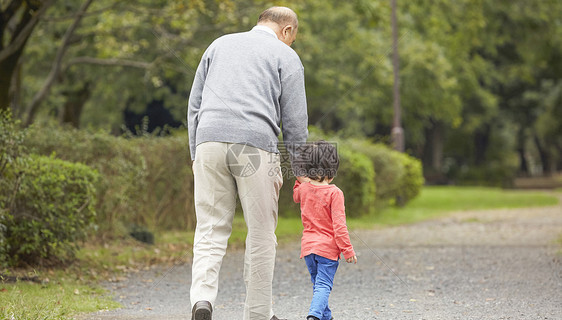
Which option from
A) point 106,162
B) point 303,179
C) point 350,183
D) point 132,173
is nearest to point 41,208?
point 106,162

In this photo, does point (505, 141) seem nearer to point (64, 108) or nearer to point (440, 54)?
point (440, 54)

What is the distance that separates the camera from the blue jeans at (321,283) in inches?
175

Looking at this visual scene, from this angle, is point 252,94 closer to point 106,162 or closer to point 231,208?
point 231,208

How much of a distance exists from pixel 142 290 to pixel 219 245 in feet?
8.74

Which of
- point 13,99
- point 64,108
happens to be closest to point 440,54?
point 64,108

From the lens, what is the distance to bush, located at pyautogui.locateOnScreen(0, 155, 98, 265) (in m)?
6.79

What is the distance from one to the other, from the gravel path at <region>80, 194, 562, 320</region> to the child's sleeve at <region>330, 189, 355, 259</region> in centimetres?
94

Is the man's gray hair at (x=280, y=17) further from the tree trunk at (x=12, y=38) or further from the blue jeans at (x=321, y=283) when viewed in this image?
the tree trunk at (x=12, y=38)

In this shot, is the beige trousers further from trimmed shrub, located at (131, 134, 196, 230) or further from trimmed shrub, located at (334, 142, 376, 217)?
trimmed shrub, located at (334, 142, 376, 217)

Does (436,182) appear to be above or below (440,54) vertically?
below

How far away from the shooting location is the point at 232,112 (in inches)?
161

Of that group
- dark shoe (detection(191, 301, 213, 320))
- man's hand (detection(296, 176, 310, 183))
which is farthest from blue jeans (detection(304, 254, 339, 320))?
dark shoe (detection(191, 301, 213, 320))

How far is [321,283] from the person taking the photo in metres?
4.49

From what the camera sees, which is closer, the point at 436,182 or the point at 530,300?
the point at 530,300
